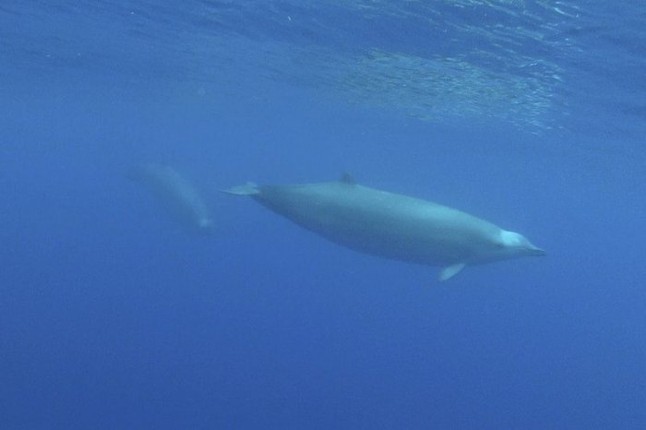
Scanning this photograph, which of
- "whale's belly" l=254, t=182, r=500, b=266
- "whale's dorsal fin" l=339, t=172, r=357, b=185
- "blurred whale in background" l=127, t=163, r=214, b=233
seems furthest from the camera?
"blurred whale in background" l=127, t=163, r=214, b=233

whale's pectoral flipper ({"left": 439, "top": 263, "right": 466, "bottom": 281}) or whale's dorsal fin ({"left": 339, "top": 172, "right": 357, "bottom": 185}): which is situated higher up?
whale's dorsal fin ({"left": 339, "top": 172, "right": 357, "bottom": 185})

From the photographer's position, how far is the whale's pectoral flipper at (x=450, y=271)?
12.3m

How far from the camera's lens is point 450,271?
1248 centimetres

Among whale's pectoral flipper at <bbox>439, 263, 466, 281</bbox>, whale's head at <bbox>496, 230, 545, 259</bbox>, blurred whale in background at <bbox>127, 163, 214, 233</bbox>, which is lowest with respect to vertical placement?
blurred whale in background at <bbox>127, 163, 214, 233</bbox>

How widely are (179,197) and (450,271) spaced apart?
14.8 metres

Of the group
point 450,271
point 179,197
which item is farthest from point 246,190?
point 179,197

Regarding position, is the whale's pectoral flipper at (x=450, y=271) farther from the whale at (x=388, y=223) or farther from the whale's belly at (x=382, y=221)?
the whale's belly at (x=382, y=221)

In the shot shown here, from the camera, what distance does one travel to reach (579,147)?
3438 centimetres

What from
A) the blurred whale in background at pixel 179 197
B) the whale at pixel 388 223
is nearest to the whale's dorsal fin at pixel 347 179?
the whale at pixel 388 223

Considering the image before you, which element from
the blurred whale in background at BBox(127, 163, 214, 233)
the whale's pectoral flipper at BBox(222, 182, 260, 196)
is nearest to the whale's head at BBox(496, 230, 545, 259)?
the whale's pectoral flipper at BBox(222, 182, 260, 196)

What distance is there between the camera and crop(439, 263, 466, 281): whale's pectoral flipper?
40.2 feet

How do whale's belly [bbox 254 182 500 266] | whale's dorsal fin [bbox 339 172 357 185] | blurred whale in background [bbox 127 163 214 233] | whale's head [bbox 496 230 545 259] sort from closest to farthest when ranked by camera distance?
whale's belly [bbox 254 182 500 266] < whale's dorsal fin [bbox 339 172 357 185] < whale's head [bbox 496 230 545 259] < blurred whale in background [bbox 127 163 214 233]

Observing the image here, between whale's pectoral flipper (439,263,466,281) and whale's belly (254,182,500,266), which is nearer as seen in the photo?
whale's belly (254,182,500,266)

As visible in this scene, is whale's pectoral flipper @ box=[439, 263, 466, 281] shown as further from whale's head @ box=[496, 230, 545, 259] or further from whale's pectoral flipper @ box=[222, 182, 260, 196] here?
whale's pectoral flipper @ box=[222, 182, 260, 196]
